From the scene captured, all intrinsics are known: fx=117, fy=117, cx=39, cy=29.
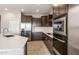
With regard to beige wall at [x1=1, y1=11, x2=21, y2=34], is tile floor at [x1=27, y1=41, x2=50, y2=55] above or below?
below

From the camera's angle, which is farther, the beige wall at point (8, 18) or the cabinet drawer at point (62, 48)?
the beige wall at point (8, 18)

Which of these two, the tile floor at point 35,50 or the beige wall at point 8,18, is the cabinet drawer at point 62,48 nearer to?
the tile floor at point 35,50

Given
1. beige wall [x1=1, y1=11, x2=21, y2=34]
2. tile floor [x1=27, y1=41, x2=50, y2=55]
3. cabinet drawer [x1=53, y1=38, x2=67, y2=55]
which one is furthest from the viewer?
tile floor [x1=27, y1=41, x2=50, y2=55]

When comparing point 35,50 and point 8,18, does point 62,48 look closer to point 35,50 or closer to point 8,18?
point 8,18

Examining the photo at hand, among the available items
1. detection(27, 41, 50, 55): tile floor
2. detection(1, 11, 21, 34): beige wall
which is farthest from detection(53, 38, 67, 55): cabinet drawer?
detection(1, 11, 21, 34): beige wall

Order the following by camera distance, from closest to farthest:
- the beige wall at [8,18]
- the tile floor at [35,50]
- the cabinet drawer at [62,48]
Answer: the cabinet drawer at [62,48] → the beige wall at [8,18] → the tile floor at [35,50]

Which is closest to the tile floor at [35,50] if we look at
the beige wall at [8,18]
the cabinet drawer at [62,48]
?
the cabinet drawer at [62,48]

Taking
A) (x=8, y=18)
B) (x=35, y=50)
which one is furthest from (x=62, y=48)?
(x=35, y=50)

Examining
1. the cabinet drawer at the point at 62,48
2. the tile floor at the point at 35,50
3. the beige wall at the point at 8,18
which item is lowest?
the tile floor at the point at 35,50

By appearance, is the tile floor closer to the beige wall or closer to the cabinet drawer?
the cabinet drawer
